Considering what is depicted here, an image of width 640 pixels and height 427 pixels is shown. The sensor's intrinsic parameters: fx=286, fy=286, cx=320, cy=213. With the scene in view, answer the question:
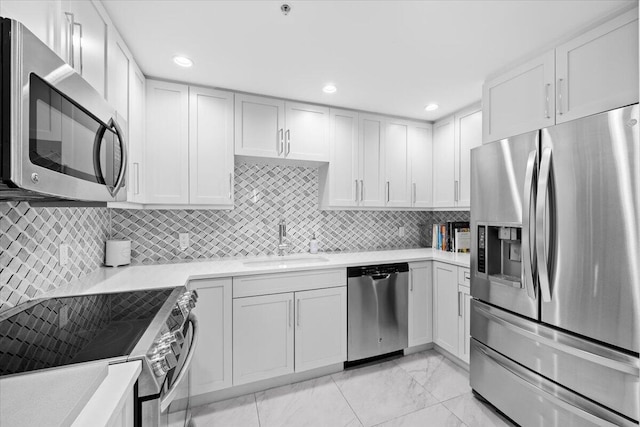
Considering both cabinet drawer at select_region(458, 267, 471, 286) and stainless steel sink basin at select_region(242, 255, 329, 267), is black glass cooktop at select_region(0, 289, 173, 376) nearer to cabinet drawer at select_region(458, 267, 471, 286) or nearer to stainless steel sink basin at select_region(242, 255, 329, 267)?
stainless steel sink basin at select_region(242, 255, 329, 267)

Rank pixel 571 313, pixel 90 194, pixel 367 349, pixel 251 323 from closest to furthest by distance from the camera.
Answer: pixel 90 194
pixel 571 313
pixel 251 323
pixel 367 349

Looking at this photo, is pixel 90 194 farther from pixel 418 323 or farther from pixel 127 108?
pixel 418 323

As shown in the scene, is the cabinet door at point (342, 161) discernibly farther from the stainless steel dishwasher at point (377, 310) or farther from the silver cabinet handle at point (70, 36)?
the silver cabinet handle at point (70, 36)

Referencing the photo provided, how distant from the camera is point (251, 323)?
210cm

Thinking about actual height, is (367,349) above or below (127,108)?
below

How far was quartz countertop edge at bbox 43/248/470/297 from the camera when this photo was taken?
5.20 ft

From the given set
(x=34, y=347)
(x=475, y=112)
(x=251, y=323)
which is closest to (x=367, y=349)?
(x=251, y=323)

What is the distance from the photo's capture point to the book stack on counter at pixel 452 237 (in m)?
2.89

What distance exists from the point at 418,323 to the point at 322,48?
7.93 ft

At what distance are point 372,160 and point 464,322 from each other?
1.67 m

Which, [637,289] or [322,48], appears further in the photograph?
[322,48]

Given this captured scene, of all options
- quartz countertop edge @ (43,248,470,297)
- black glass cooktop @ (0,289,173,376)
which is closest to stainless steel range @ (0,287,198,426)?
black glass cooktop @ (0,289,173,376)

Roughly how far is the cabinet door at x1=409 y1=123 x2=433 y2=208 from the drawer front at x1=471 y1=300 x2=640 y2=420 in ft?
4.68

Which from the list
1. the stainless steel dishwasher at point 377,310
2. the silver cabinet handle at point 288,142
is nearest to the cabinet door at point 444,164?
the stainless steel dishwasher at point 377,310
